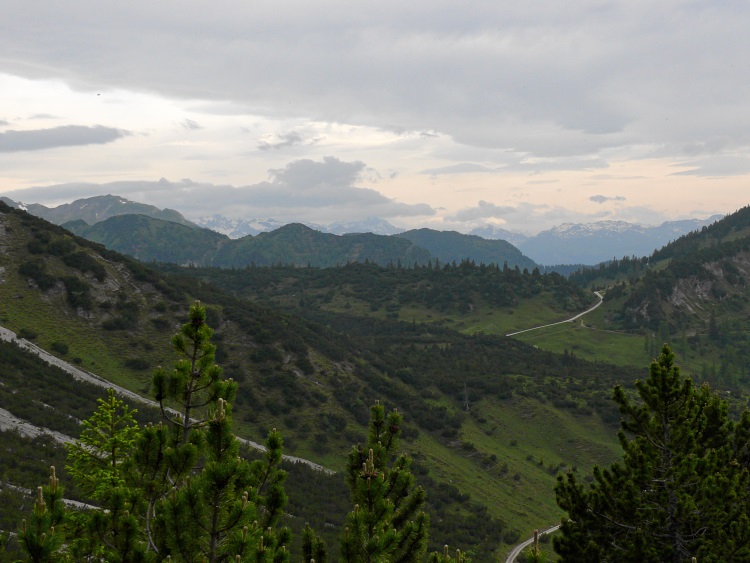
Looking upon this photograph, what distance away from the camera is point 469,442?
76.0 m

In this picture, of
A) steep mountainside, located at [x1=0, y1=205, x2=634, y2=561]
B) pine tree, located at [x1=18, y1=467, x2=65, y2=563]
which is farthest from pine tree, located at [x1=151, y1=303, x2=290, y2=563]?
steep mountainside, located at [x1=0, y1=205, x2=634, y2=561]

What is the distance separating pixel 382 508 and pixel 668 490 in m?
8.90

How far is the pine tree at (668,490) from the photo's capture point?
14.4 meters

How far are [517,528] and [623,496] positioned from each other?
43582 millimetres

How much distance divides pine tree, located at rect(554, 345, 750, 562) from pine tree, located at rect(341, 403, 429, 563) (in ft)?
19.8

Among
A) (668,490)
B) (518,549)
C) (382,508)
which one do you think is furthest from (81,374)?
(668,490)

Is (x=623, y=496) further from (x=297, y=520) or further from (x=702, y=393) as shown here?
(x=297, y=520)

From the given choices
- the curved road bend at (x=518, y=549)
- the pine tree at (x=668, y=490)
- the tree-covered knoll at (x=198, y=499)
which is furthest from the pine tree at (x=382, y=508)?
the curved road bend at (x=518, y=549)

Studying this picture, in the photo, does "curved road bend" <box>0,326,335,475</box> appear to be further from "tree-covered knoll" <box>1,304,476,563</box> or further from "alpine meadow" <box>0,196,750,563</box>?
"tree-covered knoll" <box>1,304,476,563</box>

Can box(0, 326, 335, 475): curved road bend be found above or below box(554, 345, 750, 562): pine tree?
below

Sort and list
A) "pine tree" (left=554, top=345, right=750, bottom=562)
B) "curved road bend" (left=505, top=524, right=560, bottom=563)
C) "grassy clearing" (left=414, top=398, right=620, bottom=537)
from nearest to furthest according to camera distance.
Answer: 1. "pine tree" (left=554, top=345, right=750, bottom=562)
2. "curved road bend" (left=505, top=524, right=560, bottom=563)
3. "grassy clearing" (left=414, top=398, right=620, bottom=537)

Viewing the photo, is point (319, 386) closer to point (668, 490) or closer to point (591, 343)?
point (668, 490)

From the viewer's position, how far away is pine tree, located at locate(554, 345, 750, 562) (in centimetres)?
1439

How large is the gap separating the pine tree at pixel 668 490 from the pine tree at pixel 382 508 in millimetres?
6025
